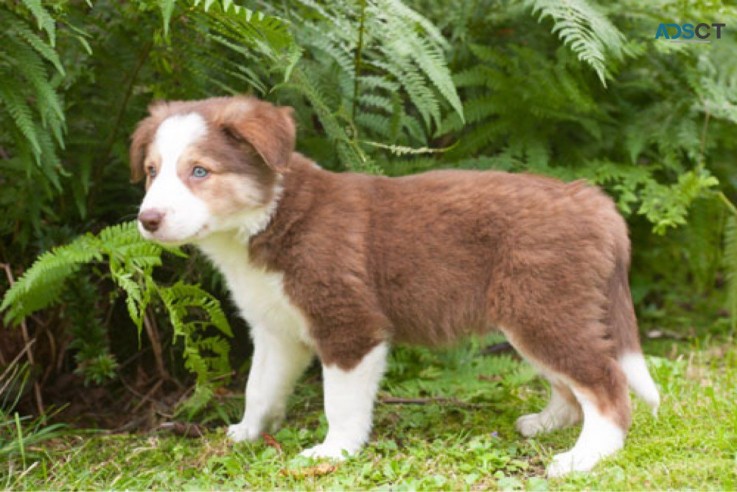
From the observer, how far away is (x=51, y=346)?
17.4ft

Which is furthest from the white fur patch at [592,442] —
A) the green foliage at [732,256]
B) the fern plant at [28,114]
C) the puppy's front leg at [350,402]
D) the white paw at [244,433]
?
the fern plant at [28,114]

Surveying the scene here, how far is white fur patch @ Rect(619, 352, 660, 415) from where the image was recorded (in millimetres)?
4023

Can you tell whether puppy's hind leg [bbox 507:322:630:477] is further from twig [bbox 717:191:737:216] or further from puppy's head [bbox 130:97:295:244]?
twig [bbox 717:191:737:216]

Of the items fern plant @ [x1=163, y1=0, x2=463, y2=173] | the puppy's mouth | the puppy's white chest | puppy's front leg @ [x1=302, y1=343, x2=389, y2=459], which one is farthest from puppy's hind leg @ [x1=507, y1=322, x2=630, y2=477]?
the puppy's mouth

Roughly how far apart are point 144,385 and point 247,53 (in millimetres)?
2232

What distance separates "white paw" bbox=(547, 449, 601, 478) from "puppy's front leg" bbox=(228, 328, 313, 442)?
1385 mm

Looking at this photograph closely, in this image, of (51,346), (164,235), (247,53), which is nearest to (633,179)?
(247,53)

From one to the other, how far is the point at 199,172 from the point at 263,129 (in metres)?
0.34

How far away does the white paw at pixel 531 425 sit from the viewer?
4.38m

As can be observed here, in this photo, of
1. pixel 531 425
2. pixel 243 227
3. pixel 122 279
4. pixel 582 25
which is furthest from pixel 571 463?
pixel 582 25

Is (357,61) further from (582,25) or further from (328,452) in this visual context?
(328,452)

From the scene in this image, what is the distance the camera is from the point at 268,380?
4551mm

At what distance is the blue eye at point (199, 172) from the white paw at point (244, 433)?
1.38 m

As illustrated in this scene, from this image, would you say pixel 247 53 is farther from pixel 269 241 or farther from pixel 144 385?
pixel 144 385
